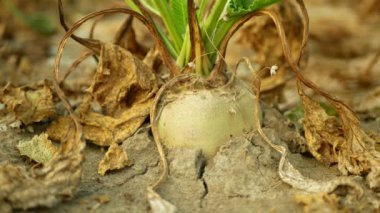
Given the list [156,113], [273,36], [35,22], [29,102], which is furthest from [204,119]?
[35,22]

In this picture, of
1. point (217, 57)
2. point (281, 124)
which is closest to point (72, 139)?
point (217, 57)

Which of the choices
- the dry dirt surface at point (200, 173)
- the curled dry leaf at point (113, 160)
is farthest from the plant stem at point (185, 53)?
the curled dry leaf at point (113, 160)

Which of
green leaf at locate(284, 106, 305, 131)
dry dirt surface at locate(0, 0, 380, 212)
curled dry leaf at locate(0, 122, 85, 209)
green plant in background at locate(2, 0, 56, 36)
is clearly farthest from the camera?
green plant in background at locate(2, 0, 56, 36)

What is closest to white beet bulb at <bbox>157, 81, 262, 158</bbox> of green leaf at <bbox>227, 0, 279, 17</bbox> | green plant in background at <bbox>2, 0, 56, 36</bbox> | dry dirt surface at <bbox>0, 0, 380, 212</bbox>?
dry dirt surface at <bbox>0, 0, 380, 212</bbox>

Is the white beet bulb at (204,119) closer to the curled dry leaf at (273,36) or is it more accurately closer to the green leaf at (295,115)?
the green leaf at (295,115)

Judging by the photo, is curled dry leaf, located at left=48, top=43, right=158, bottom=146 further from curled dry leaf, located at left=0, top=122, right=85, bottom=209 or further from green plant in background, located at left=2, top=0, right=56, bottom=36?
green plant in background, located at left=2, top=0, right=56, bottom=36

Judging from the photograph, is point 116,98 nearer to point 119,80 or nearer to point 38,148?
point 119,80

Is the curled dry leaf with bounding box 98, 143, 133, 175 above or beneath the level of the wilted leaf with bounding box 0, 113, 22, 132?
beneath
